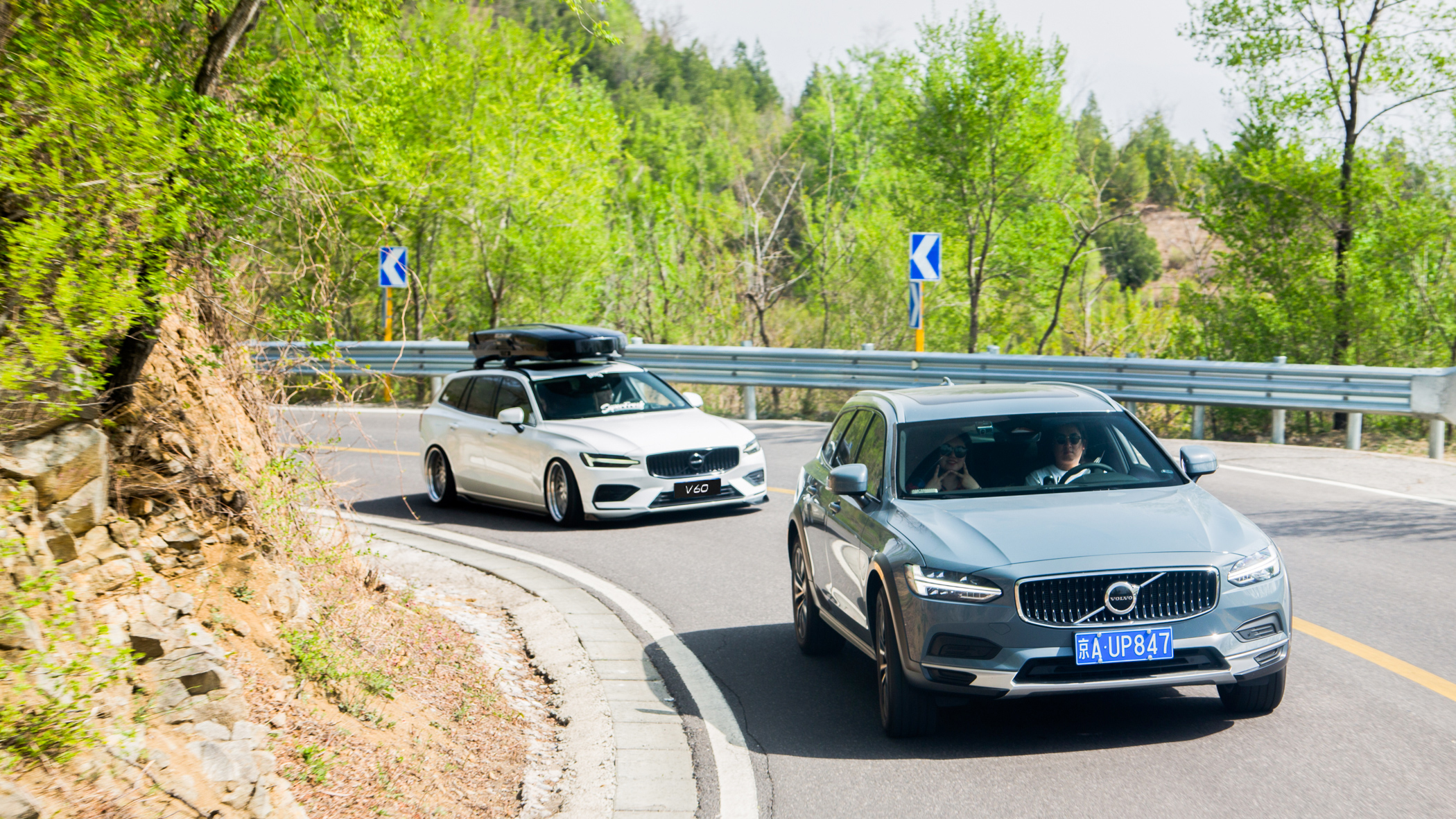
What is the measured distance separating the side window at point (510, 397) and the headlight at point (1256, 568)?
344 inches

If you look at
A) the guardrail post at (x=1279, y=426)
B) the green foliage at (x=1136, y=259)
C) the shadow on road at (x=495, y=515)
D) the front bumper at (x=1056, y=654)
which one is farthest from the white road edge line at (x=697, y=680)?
the green foliage at (x=1136, y=259)

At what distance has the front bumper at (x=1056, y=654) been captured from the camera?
5418 mm

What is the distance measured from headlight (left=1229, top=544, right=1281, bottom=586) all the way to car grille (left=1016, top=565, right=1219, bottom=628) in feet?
0.56

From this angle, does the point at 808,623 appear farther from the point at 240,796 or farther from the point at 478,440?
the point at 478,440

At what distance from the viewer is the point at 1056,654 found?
17.7 feet

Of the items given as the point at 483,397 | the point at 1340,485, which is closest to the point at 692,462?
the point at 483,397

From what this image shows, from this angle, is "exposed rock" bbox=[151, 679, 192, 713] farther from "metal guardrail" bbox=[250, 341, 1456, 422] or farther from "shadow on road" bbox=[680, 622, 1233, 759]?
"metal guardrail" bbox=[250, 341, 1456, 422]

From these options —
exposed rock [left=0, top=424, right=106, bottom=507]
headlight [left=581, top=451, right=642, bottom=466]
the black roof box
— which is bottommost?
headlight [left=581, top=451, right=642, bottom=466]

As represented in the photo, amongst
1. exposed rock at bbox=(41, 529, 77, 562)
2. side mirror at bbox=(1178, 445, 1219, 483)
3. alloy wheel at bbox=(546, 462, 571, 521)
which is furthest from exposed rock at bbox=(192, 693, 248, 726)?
alloy wheel at bbox=(546, 462, 571, 521)

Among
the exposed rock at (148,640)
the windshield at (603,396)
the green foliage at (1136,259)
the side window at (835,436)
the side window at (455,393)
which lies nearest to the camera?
the exposed rock at (148,640)

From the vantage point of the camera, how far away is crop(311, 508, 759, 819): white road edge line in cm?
536

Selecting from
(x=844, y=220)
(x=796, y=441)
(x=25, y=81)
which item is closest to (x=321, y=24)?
(x=25, y=81)

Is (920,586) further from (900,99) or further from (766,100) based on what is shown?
(766,100)

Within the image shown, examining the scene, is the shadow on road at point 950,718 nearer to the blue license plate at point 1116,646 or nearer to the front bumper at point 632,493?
the blue license plate at point 1116,646
